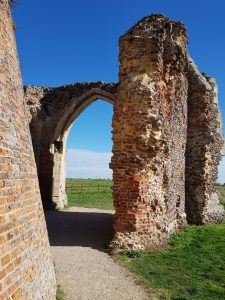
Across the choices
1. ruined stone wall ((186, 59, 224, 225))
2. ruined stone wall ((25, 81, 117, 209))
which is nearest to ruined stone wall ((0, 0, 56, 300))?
ruined stone wall ((186, 59, 224, 225))

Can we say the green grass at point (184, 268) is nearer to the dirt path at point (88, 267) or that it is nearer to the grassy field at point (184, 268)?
the grassy field at point (184, 268)

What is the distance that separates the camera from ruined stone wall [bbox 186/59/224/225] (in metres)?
14.0

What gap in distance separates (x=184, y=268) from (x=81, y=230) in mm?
4681

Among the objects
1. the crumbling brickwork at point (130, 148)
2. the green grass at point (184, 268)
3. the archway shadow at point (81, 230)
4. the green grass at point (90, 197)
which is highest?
the crumbling brickwork at point (130, 148)

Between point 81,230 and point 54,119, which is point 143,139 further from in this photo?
point 54,119

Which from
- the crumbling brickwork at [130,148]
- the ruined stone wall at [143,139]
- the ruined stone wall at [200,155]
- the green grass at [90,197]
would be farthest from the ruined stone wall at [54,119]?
the ruined stone wall at [143,139]

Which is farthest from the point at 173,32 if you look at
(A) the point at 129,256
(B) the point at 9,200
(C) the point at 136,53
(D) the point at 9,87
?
(B) the point at 9,200

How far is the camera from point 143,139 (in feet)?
31.1

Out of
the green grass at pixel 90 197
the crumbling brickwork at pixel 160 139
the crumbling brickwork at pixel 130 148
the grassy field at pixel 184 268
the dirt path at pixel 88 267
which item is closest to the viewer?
the crumbling brickwork at pixel 130 148

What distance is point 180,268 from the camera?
24.9 ft

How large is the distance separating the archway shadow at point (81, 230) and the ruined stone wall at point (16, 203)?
4270 millimetres

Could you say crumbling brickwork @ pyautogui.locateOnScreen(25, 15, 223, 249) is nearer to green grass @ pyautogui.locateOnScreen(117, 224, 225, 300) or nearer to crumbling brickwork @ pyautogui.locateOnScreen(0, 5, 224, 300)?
crumbling brickwork @ pyautogui.locateOnScreen(0, 5, 224, 300)

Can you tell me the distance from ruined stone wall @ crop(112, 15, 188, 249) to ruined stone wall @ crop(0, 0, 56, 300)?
4.00 m

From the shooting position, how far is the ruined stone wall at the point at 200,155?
14.0 meters
